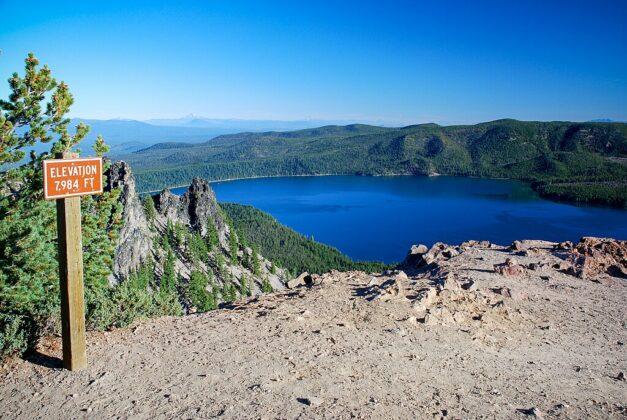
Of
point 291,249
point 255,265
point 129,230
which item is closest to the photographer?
point 129,230

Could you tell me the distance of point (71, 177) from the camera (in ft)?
27.7

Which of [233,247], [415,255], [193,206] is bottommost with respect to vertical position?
[233,247]

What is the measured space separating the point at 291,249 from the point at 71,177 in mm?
115323

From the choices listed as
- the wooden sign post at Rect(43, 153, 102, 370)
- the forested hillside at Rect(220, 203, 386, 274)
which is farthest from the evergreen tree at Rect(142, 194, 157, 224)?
the wooden sign post at Rect(43, 153, 102, 370)

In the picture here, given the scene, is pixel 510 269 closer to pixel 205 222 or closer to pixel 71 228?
pixel 71 228

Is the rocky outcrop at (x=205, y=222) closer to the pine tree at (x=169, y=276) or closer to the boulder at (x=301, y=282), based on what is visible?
the pine tree at (x=169, y=276)

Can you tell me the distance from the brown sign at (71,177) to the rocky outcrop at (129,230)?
65372mm

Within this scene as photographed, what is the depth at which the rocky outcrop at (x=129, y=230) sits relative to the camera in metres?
71.4

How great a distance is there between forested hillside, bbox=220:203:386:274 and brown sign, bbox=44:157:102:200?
286ft

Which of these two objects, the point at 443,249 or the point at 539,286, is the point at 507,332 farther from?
the point at 443,249

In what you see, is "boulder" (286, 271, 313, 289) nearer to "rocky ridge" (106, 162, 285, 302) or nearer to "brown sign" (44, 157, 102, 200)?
"brown sign" (44, 157, 102, 200)

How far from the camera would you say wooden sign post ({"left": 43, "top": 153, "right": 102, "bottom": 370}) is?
27.3 feet

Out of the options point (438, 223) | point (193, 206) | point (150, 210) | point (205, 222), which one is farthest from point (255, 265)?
point (438, 223)

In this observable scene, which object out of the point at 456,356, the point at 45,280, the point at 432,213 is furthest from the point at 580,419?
the point at 432,213
